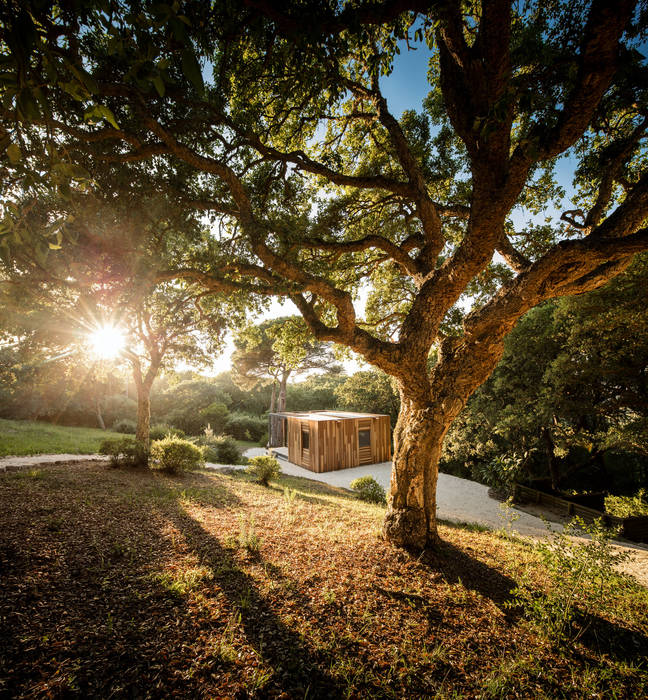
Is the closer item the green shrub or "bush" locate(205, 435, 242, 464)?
the green shrub

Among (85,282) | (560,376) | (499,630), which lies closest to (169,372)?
(85,282)

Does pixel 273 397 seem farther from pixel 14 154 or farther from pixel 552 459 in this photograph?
pixel 14 154

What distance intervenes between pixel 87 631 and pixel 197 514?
275cm

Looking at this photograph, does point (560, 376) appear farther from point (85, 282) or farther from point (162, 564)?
point (85, 282)

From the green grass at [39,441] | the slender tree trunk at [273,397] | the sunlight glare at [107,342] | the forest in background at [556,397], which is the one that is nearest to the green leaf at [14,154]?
the forest in background at [556,397]

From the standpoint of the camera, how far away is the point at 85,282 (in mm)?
4164

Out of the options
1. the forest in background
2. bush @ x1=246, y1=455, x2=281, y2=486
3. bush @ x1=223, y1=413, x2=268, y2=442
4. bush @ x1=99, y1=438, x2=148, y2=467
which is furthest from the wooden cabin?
bush @ x1=223, y1=413, x2=268, y2=442

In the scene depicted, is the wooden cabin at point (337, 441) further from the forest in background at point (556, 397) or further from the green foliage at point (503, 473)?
the green foliage at point (503, 473)

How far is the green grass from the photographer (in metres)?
11.0

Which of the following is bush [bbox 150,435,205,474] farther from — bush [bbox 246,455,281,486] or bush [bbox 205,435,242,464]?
bush [bbox 205,435,242,464]

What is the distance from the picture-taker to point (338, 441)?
46.1 ft

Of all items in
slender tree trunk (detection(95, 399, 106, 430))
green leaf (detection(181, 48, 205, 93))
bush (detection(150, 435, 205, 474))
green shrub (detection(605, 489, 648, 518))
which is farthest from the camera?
slender tree trunk (detection(95, 399, 106, 430))

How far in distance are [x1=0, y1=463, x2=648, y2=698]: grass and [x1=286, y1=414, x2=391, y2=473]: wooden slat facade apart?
9563mm

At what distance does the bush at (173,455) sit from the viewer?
7613 mm
